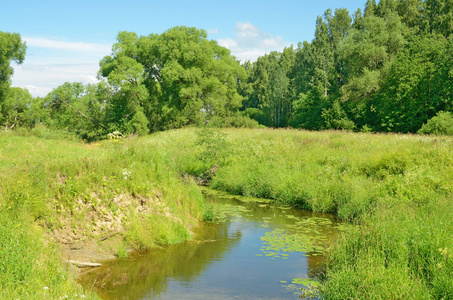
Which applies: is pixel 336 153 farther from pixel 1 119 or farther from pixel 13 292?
pixel 1 119

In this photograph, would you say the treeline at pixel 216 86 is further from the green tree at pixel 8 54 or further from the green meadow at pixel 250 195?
the green meadow at pixel 250 195

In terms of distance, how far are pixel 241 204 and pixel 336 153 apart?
21.3 ft

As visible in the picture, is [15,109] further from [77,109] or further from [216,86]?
[216,86]

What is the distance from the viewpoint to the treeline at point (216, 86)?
45125 mm

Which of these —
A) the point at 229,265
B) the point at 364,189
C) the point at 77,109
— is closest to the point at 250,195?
the point at 364,189

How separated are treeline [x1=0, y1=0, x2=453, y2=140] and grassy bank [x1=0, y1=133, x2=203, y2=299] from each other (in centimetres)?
3420

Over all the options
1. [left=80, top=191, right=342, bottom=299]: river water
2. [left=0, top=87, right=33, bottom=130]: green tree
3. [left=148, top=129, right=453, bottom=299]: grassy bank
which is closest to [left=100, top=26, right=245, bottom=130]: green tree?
[left=0, top=87, right=33, bottom=130]: green tree

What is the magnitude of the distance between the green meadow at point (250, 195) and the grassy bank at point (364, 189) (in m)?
0.04

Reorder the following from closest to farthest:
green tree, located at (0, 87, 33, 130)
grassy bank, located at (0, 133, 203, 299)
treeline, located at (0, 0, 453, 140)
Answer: grassy bank, located at (0, 133, 203, 299) < treeline, located at (0, 0, 453, 140) < green tree, located at (0, 87, 33, 130)

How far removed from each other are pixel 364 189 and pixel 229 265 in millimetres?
7969

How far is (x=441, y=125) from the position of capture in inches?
1447

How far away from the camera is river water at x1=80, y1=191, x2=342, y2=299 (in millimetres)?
9464

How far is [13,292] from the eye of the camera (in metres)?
6.76

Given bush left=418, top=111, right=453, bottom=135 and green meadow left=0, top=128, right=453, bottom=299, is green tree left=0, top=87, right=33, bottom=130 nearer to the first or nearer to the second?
green meadow left=0, top=128, right=453, bottom=299
